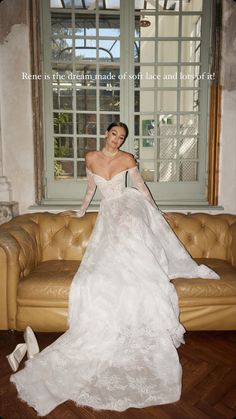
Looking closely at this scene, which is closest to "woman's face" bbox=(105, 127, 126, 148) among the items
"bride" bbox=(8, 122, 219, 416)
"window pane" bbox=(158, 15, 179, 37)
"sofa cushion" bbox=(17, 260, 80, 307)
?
"bride" bbox=(8, 122, 219, 416)

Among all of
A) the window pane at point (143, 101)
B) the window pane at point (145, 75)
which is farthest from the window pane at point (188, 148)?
the window pane at point (145, 75)

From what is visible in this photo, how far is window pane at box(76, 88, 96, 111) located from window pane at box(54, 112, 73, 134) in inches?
6.2

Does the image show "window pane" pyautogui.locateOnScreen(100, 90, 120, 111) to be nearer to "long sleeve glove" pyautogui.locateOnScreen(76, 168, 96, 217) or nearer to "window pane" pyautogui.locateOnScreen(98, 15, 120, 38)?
"window pane" pyautogui.locateOnScreen(98, 15, 120, 38)

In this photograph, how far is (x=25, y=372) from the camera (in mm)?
2174

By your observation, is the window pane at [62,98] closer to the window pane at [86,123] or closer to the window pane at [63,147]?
the window pane at [86,123]

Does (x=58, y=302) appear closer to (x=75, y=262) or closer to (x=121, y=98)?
(x=75, y=262)

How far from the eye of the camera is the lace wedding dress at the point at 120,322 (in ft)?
6.73

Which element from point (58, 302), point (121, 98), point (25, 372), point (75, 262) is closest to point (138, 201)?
point (75, 262)

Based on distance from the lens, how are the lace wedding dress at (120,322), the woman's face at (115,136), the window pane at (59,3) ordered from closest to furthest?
1. the lace wedding dress at (120,322)
2. the woman's face at (115,136)
3. the window pane at (59,3)

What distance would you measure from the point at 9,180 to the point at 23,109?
2.61ft

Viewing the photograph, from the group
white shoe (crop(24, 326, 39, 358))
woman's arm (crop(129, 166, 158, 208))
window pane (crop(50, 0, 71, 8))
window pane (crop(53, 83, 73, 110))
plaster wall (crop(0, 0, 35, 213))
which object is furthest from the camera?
window pane (crop(53, 83, 73, 110))

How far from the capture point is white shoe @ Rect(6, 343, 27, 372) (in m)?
2.31

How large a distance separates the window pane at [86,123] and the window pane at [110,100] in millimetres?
177

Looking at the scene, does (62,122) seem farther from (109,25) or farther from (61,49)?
(109,25)
